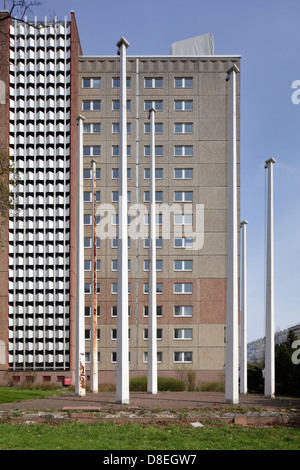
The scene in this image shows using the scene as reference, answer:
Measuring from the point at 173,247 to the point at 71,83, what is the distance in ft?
60.3

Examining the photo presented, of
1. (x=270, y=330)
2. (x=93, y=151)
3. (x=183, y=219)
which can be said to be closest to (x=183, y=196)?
(x=183, y=219)

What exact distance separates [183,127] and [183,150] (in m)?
2.43

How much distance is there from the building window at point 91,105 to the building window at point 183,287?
19.5m

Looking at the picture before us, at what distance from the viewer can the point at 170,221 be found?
2174 inches

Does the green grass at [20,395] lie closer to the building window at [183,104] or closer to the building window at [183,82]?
the building window at [183,104]

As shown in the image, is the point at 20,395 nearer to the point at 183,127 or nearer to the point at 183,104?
the point at 183,127

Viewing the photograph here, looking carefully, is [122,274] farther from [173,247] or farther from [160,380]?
[173,247]

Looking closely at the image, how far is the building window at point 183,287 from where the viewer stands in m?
54.0

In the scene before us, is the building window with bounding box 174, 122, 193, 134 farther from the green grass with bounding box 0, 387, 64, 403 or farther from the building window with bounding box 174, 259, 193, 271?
the green grass with bounding box 0, 387, 64, 403

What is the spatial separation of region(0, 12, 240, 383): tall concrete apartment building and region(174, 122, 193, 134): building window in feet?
0.33

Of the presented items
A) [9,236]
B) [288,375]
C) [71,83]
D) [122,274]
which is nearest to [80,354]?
[122,274]

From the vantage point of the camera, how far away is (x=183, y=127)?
5659 cm

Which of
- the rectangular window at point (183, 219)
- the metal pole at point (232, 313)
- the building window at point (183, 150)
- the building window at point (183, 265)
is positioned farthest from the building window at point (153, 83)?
the metal pole at point (232, 313)

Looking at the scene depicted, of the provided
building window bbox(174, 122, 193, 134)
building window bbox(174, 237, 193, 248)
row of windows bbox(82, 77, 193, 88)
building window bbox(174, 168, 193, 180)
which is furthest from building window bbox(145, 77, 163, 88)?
building window bbox(174, 237, 193, 248)
